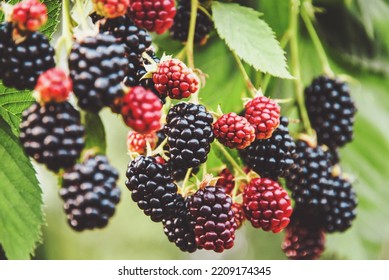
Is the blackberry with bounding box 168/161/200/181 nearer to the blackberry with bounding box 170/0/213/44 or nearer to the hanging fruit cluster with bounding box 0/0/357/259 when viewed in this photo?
the hanging fruit cluster with bounding box 0/0/357/259

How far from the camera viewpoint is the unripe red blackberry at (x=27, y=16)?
0.75 metres

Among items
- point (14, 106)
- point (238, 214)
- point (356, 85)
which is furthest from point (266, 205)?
point (356, 85)

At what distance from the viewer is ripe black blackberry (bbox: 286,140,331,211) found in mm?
1198

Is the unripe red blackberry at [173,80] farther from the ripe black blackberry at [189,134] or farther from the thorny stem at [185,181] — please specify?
the thorny stem at [185,181]

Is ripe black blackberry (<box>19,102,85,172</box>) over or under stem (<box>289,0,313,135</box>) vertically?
over

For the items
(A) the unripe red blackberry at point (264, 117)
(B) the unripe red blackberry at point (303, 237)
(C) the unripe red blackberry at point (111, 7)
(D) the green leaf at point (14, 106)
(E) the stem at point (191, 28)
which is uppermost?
(C) the unripe red blackberry at point (111, 7)

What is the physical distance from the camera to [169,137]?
3.08 feet

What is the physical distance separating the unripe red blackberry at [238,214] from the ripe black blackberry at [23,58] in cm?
48

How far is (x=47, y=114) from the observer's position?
70 cm

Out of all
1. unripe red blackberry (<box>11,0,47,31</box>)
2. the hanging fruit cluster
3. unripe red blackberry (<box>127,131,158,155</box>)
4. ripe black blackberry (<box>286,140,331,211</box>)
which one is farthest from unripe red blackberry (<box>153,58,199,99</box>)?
ripe black blackberry (<box>286,140,331,211</box>)

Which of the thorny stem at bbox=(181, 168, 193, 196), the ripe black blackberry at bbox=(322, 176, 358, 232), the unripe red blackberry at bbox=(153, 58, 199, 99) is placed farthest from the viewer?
the ripe black blackberry at bbox=(322, 176, 358, 232)

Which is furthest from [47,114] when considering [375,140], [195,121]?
[375,140]

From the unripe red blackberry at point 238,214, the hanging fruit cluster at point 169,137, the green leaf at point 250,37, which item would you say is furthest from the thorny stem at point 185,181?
the green leaf at point 250,37

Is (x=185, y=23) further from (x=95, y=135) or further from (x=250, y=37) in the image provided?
(x=95, y=135)
